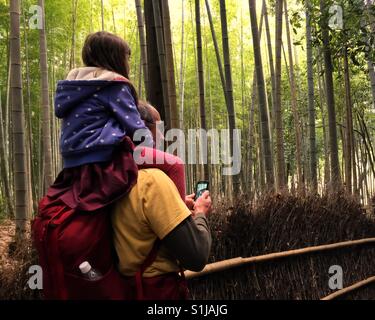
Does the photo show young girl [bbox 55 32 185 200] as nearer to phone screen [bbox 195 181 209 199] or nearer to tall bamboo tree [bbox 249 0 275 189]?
phone screen [bbox 195 181 209 199]

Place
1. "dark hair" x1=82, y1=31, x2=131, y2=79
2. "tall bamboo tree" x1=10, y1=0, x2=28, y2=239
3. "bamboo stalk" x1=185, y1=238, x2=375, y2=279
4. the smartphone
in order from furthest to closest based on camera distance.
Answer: "tall bamboo tree" x1=10, y1=0, x2=28, y2=239 → "bamboo stalk" x1=185, y1=238, x2=375, y2=279 → the smartphone → "dark hair" x1=82, y1=31, x2=131, y2=79

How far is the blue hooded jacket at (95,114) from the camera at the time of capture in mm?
1091

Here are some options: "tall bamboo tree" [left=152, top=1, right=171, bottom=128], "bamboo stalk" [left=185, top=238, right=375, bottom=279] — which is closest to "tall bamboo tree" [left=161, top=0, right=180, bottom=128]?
"tall bamboo tree" [left=152, top=1, right=171, bottom=128]

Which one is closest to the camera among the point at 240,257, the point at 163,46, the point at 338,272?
A: the point at 240,257

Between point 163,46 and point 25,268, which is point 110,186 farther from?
point 163,46

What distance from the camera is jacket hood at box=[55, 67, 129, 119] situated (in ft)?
3.63

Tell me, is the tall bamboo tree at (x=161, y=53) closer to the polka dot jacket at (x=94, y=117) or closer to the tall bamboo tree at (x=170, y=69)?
the tall bamboo tree at (x=170, y=69)

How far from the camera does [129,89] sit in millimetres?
1128

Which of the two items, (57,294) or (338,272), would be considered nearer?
(57,294)

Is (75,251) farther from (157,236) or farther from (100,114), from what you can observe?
(100,114)

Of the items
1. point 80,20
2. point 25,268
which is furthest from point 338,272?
point 80,20

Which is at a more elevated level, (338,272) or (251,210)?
(251,210)

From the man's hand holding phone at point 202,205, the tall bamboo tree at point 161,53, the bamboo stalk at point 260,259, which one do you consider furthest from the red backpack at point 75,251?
the tall bamboo tree at point 161,53
